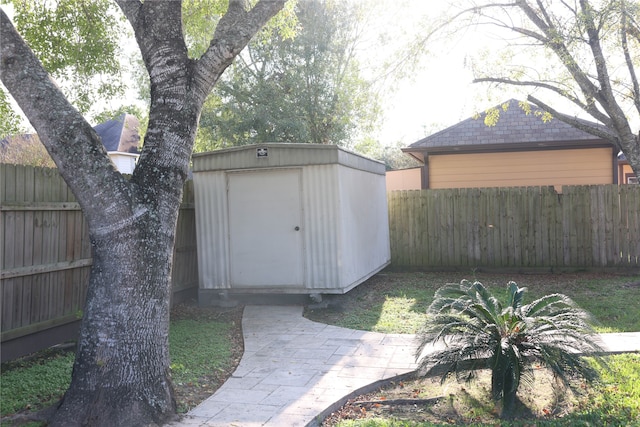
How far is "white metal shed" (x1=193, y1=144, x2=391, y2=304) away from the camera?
848cm

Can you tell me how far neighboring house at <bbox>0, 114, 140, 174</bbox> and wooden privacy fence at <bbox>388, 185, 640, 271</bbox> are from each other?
9693mm

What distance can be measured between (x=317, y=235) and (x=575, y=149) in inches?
330

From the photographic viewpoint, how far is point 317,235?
8555 mm

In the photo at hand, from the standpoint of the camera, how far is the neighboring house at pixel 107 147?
19.2m

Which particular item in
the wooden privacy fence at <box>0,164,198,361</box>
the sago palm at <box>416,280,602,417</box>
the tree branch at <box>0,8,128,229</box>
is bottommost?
the sago palm at <box>416,280,602,417</box>

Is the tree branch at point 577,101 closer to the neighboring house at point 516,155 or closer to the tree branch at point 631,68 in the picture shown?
the tree branch at point 631,68

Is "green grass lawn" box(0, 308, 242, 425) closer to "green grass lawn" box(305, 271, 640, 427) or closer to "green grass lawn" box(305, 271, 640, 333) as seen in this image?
"green grass lawn" box(305, 271, 640, 427)

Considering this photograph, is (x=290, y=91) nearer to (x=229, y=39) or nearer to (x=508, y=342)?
(x=229, y=39)

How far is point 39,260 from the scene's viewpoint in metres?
6.13

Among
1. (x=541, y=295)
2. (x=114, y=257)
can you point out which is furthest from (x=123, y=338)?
(x=541, y=295)

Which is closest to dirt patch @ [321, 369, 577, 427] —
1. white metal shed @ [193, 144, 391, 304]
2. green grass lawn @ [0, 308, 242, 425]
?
green grass lawn @ [0, 308, 242, 425]

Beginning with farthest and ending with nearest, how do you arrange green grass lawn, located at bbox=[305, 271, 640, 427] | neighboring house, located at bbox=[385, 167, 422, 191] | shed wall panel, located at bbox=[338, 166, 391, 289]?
neighboring house, located at bbox=[385, 167, 422, 191] < shed wall panel, located at bbox=[338, 166, 391, 289] < green grass lawn, located at bbox=[305, 271, 640, 427]

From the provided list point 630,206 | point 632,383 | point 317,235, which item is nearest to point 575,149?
point 630,206

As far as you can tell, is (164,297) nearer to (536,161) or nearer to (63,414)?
(63,414)
